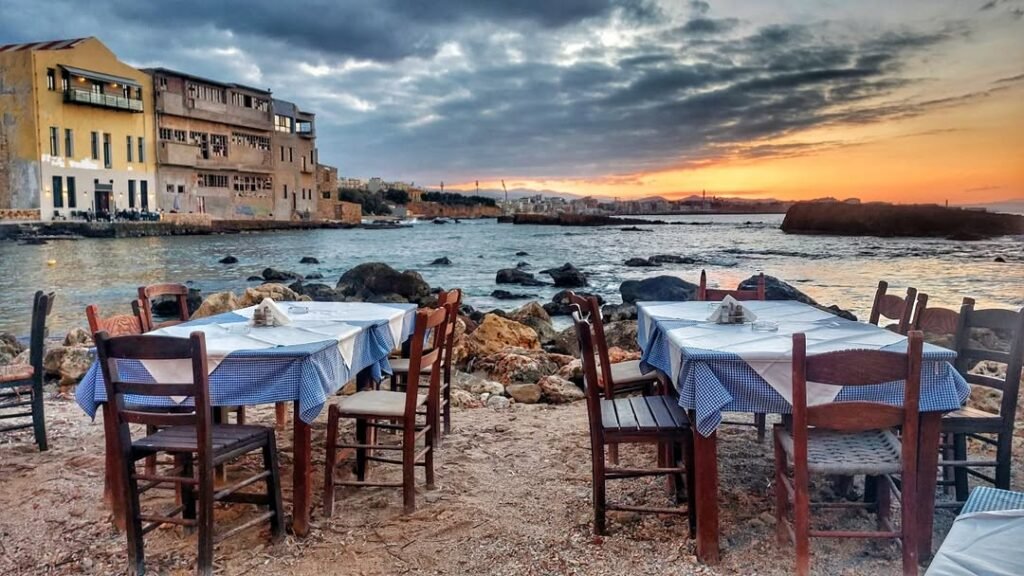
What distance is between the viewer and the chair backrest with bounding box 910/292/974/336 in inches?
176

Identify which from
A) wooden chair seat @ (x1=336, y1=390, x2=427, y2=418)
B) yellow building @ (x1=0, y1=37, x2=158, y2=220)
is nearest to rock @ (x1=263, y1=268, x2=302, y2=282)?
wooden chair seat @ (x1=336, y1=390, x2=427, y2=418)

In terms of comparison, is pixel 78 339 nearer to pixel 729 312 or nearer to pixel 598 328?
pixel 598 328

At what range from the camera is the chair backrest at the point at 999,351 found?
3498 mm

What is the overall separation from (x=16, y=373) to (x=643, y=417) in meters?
4.56

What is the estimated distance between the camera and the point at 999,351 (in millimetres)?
3914

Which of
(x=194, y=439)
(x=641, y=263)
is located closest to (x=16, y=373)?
(x=194, y=439)

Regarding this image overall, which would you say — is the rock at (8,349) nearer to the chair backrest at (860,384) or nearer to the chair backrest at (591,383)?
the chair backrest at (591,383)

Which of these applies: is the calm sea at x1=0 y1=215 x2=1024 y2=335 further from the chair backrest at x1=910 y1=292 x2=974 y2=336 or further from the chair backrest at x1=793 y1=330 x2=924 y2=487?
the chair backrest at x1=793 y1=330 x2=924 y2=487

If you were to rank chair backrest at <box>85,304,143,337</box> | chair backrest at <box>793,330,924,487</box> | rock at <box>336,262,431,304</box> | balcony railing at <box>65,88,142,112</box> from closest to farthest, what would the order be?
chair backrest at <box>793,330,924,487</box>, chair backrest at <box>85,304,143,337</box>, rock at <box>336,262,431,304</box>, balcony railing at <box>65,88,142,112</box>

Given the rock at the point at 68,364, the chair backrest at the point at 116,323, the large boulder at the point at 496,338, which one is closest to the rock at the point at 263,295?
the rock at the point at 68,364

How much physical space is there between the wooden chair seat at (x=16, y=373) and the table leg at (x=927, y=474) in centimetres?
579

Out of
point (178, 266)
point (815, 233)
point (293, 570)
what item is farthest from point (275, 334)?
point (815, 233)

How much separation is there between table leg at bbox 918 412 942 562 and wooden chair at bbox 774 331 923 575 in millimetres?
125

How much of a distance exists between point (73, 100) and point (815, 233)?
65570 mm
